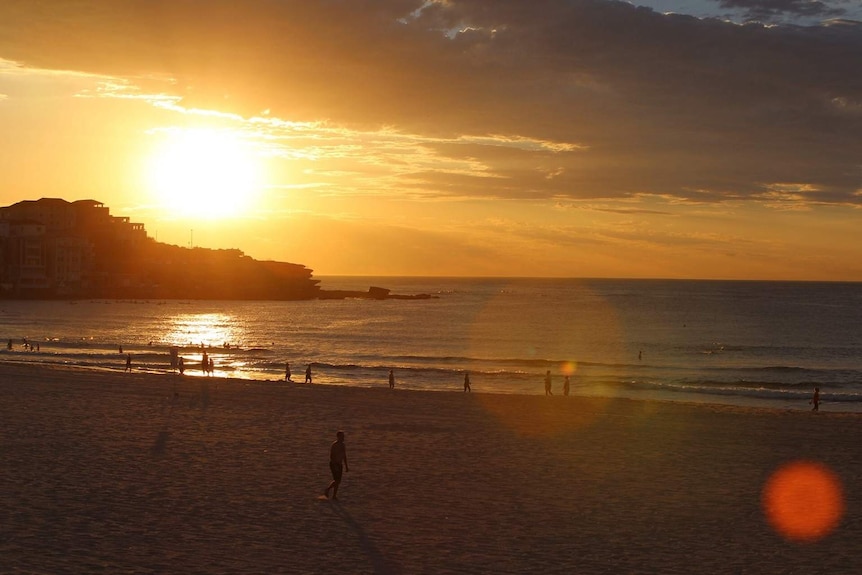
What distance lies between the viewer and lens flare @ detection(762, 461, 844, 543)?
1482cm

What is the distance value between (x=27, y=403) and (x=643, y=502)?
22475mm

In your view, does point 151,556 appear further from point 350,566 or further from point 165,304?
point 165,304

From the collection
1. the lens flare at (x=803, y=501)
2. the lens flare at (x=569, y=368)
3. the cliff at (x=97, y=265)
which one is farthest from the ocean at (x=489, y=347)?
the lens flare at (x=803, y=501)

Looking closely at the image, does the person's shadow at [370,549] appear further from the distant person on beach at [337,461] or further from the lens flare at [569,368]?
the lens flare at [569,368]

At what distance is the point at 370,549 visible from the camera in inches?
510

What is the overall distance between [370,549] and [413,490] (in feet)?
13.9

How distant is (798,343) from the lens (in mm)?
85562

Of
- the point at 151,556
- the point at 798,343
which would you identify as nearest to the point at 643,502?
the point at 151,556

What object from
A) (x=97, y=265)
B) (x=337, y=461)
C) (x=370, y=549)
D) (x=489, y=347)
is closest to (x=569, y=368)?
(x=489, y=347)

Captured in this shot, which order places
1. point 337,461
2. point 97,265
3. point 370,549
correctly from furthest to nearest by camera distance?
point 97,265 < point 337,461 < point 370,549

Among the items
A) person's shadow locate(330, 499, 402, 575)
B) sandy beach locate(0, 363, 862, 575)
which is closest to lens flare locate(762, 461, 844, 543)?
sandy beach locate(0, 363, 862, 575)

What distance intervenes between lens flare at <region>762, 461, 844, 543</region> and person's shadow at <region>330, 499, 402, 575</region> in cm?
732

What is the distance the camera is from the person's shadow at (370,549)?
11.9 m

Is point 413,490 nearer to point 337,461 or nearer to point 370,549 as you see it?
point 337,461
